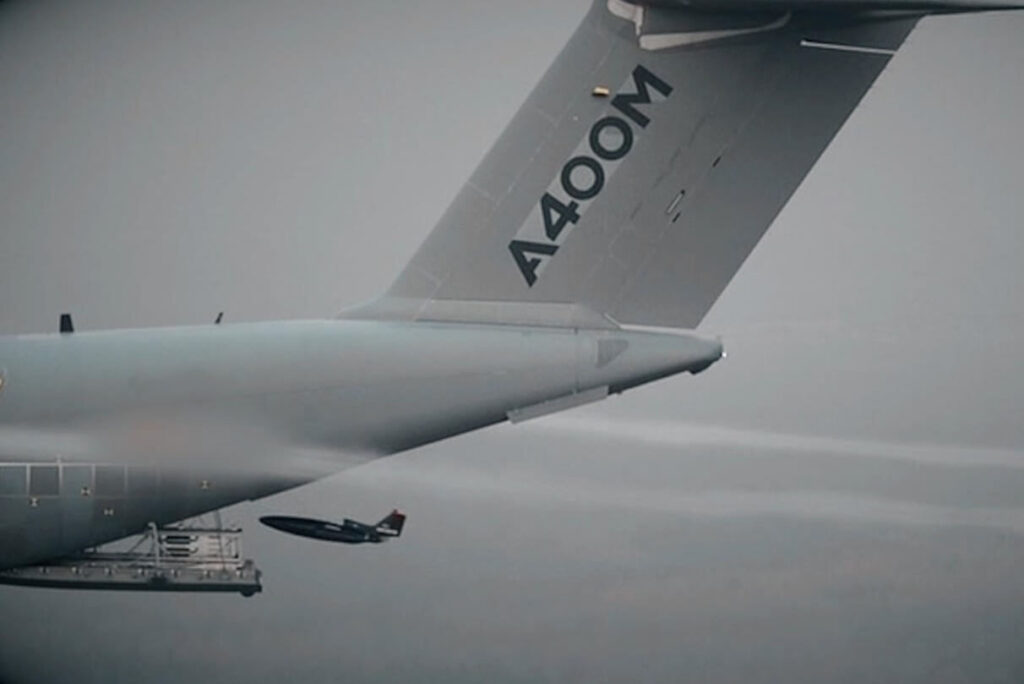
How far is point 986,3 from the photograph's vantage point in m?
6.82

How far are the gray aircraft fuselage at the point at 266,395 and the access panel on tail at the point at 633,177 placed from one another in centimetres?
19

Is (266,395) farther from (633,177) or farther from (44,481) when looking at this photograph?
(633,177)

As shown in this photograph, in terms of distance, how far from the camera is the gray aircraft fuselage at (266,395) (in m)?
7.55

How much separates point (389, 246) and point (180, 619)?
204 cm

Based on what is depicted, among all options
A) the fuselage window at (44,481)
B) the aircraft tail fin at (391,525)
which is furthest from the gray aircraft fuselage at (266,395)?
the aircraft tail fin at (391,525)

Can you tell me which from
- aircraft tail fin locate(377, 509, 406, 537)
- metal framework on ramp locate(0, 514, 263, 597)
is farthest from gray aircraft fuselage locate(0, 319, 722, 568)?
aircraft tail fin locate(377, 509, 406, 537)

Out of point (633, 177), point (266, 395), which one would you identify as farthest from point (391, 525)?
point (633, 177)

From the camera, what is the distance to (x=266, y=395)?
754cm

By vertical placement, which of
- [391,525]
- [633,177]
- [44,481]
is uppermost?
[633,177]

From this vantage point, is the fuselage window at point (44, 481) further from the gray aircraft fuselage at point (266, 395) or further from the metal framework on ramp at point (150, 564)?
the metal framework on ramp at point (150, 564)

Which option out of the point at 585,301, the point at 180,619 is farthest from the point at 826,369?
the point at 180,619

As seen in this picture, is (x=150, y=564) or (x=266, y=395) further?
(x=150, y=564)

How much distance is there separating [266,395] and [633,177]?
1.81 m

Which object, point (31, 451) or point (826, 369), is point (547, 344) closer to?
point (826, 369)
